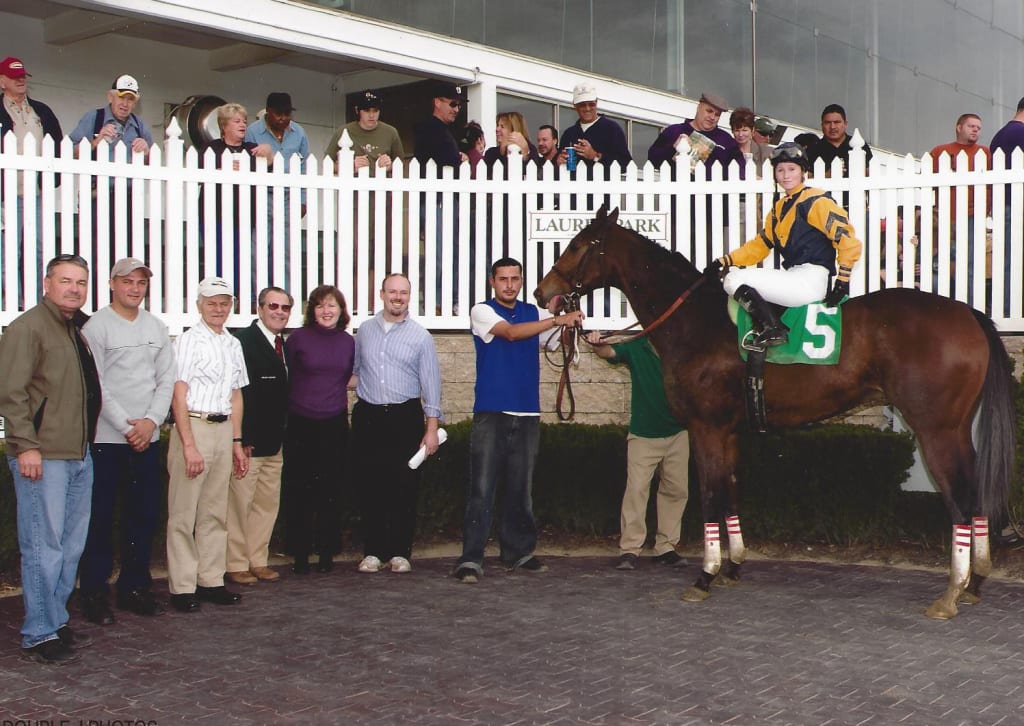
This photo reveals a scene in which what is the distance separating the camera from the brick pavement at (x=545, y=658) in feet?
15.9

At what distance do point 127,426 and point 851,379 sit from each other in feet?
13.7

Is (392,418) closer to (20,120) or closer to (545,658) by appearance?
(545,658)

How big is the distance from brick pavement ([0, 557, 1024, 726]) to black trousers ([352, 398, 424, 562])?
1.68 ft

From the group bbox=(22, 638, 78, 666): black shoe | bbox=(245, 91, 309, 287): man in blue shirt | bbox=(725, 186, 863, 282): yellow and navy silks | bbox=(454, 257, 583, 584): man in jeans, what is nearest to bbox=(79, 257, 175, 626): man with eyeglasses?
bbox=(22, 638, 78, 666): black shoe

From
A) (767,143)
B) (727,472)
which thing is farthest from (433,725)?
(767,143)

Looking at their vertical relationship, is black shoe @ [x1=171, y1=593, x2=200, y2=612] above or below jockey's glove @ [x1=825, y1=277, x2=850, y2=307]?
below

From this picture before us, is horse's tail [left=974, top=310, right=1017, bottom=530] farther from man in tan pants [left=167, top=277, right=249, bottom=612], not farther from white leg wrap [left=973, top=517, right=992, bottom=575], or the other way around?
man in tan pants [left=167, top=277, right=249, bottom=612]

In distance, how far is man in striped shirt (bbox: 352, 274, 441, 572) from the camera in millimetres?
7922

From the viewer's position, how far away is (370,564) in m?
7.95

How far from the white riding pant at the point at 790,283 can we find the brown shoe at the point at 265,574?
3531mm

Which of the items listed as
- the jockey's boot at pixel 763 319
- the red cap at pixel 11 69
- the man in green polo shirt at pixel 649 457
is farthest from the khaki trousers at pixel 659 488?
the red cap at pixel 11 69

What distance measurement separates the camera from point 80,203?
8695mm

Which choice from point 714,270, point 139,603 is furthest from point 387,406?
point 714,270

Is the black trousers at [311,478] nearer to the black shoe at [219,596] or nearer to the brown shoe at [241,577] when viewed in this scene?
the brown shoe at [241,577]
